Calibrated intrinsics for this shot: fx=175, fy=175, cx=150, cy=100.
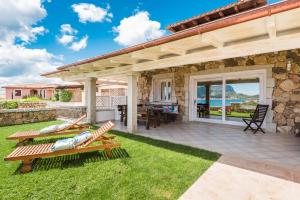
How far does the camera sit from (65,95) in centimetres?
2394

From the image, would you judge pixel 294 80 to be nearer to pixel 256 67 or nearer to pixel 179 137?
pixel 256 67

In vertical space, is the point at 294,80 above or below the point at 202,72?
below

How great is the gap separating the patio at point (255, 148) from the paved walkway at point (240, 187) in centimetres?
35

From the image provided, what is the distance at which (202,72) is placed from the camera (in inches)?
365

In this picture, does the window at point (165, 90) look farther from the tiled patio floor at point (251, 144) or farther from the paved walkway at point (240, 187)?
the paved walkway at point (240, 187)

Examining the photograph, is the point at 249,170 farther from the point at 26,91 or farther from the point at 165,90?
the point at 26,91

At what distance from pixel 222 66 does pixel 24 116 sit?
11.1 metres

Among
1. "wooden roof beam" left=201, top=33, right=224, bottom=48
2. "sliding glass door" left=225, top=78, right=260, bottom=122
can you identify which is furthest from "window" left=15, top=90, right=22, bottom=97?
"wooden roof beam" left=201, top=33, right=224, bottom=48

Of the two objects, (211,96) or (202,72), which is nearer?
(202,72)

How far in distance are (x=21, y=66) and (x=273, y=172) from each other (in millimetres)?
46011

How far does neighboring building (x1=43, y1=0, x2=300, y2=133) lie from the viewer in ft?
11.5

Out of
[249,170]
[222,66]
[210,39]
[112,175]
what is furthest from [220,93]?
[112,175]

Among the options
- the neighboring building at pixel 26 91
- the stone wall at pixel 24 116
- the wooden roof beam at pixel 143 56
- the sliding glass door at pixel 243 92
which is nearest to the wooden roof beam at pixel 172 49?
the wooden roof beam at pixel 143 56

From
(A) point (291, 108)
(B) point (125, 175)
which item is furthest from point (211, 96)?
(B) point (125, 175)
